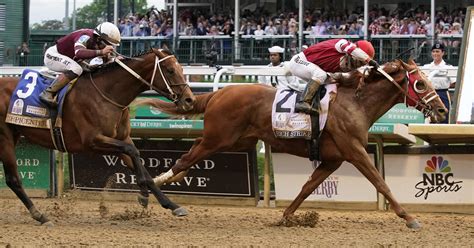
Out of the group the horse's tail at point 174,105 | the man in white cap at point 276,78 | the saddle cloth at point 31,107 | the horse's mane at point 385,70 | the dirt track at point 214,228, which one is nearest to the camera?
the dirt track at point 214,228

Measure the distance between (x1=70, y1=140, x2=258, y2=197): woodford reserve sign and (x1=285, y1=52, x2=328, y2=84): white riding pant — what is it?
197 cm

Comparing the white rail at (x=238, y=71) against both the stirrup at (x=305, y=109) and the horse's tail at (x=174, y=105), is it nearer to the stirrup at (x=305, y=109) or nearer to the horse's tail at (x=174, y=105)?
the horse's tail at (x=174, y=105)

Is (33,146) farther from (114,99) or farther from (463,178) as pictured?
(463,178)

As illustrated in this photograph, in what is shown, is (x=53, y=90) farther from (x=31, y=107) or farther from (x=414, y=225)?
(x=414, y=225)

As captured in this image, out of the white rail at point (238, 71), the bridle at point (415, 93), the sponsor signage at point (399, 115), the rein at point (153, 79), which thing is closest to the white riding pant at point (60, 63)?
the rein at point (153, 79)

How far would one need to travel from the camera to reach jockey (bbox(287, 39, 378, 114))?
10086mm

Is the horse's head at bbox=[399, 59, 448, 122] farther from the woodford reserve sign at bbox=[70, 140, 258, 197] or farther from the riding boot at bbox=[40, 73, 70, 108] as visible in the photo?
the riding boot at bbox=[40, 73, 70, 108]

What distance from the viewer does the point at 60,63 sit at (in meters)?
10.3

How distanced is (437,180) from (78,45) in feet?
14.9

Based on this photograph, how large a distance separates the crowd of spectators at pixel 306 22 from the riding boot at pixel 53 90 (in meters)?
13.3

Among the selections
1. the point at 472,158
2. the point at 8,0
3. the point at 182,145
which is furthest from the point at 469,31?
A: the point at 8,0

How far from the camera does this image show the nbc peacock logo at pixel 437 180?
11523 mm

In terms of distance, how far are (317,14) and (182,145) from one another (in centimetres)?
1267

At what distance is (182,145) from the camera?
1255cm
